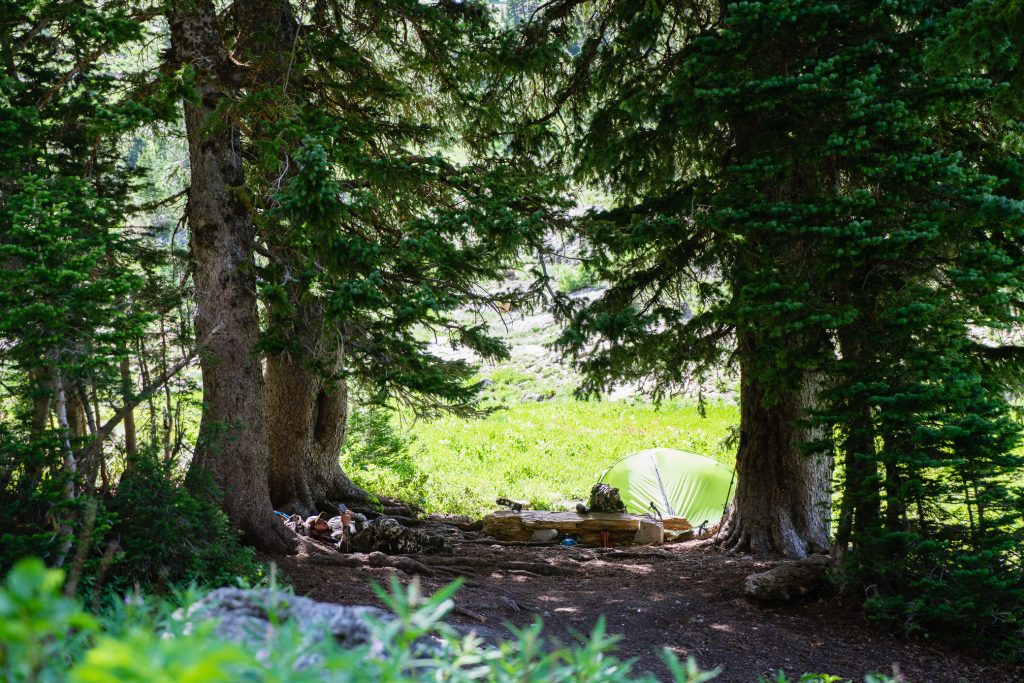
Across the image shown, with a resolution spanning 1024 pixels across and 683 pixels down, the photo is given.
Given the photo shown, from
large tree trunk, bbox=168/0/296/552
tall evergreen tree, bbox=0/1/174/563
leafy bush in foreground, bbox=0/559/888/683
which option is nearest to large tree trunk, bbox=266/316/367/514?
large tree trunk, bbox=168/0/296/552

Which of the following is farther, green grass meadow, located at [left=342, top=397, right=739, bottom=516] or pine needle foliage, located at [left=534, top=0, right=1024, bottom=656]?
green grass meadow, located at [left=342, top=397, right=739, bottom=516]

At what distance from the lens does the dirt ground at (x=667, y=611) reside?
5.59 meters

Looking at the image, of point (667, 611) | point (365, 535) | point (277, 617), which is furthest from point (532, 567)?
point (277, 617)

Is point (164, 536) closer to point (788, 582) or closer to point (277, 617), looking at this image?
point (277, 617)

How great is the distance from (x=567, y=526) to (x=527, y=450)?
705 cm

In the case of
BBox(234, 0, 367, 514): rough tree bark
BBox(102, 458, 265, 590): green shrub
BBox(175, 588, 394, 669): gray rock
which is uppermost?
BBox(234, 0, 367, 514): rough tree bark

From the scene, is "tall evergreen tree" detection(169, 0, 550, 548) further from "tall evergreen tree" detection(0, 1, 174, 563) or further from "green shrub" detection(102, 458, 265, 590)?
"tall evergreen tree" detection(0, 1, 174, 563)

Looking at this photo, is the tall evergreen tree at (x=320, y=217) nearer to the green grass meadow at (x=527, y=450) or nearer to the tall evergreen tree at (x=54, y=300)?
the tall evergreen tree at (x=54, y=300)

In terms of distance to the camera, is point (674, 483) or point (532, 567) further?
point (674, 483)

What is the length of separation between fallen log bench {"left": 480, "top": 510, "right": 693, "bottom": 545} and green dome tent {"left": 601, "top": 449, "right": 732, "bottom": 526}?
1444mm

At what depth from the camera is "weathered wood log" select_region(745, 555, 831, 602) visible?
6.96 metres

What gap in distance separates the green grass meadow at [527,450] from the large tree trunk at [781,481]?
181 inches

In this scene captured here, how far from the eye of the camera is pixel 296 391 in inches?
384

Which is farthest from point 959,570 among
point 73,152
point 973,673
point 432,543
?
point 73,152
